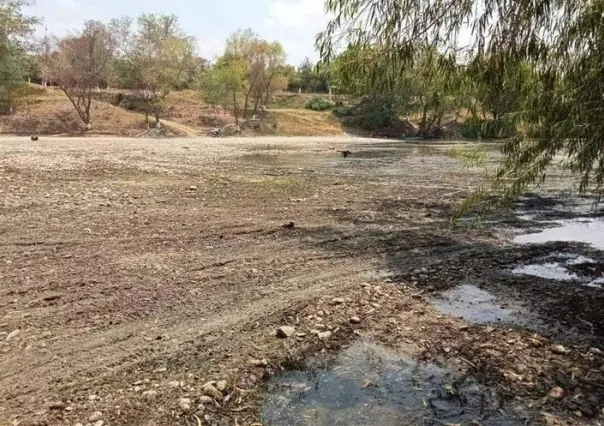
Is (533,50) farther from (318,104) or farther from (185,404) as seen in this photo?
(318,104)

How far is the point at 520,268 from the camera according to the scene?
7855 millimetres

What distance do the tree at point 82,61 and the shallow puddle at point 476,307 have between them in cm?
4771

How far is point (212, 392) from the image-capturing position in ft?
13.0

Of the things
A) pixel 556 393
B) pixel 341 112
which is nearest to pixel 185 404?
pixel 556 393

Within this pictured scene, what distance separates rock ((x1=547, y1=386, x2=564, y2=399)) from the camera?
4117 mm

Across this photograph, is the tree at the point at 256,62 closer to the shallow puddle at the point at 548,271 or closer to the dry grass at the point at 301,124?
the dry grass at the point at 301,124

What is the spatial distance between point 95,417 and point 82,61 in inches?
2134

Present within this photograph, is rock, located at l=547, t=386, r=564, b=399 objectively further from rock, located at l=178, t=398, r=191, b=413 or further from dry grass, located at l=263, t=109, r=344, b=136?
dry grass, located at l=263, t=109, r=344, b=136

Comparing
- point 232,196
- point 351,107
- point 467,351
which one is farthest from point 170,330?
point 351,107

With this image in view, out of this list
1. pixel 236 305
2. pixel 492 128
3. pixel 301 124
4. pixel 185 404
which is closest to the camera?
pixel 185 404

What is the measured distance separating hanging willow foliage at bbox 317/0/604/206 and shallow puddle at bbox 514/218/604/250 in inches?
180

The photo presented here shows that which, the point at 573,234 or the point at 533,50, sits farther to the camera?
the point at 573,234

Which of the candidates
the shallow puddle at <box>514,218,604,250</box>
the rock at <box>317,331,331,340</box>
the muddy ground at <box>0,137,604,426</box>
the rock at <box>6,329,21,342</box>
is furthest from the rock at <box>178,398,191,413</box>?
the shallow puddle at <box>514,218,604,250</box>

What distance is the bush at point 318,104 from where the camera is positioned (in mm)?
75250
